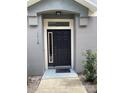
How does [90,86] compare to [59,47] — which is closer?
[90,86]

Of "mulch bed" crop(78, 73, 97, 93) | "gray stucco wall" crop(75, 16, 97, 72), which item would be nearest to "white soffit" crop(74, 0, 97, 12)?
"gray stucco wall" crop(75, 16, 97, 72)

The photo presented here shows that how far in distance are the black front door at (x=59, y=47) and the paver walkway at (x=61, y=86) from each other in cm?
216

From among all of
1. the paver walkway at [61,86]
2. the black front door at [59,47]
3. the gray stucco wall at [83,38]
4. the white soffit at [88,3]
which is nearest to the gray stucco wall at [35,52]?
the white soffit at [88,3]

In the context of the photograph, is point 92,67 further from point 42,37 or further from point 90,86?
point 42,37

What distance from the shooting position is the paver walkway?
5.72 m

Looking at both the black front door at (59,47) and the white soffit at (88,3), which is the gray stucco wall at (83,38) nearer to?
the white soffit at (88,3)

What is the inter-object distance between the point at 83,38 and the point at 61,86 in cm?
310

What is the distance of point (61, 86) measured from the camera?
622 centimetres

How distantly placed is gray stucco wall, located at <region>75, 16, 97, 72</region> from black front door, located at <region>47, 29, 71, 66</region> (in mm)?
858

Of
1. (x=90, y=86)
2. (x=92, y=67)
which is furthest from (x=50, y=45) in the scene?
(x=90, y=86)
